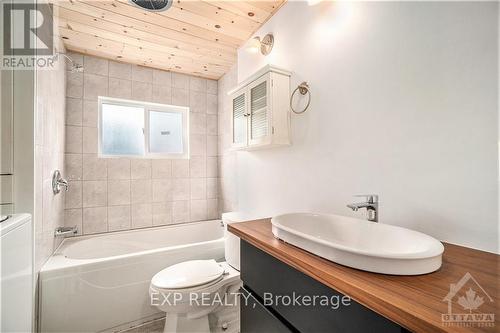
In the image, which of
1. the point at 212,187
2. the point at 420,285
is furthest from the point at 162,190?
the point at 420,285

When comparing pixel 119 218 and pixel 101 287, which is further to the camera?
pixel 119 218

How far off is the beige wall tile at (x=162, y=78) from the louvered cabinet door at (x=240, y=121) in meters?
1.21

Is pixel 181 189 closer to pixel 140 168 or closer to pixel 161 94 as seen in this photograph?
pixel 140 168

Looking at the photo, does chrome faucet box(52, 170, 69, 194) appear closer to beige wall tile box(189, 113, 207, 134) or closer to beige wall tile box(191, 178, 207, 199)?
beige wall tile box(191, 178, 207, 199)

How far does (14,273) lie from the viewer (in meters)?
0.88

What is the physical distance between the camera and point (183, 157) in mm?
2775

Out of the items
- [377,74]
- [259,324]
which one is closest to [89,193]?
[259,324]

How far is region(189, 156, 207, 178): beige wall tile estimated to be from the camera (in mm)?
2783

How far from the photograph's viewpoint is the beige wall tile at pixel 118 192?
233 centimetres

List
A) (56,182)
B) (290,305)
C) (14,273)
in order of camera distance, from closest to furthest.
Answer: (290,305)
(14,273)
(56,182)

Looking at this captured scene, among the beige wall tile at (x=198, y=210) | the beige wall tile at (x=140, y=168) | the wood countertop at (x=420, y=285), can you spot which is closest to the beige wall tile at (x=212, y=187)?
the beige wall tile at (x=198, y=210)

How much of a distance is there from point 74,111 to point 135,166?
0.76m

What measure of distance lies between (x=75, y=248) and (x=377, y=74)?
266 cm
